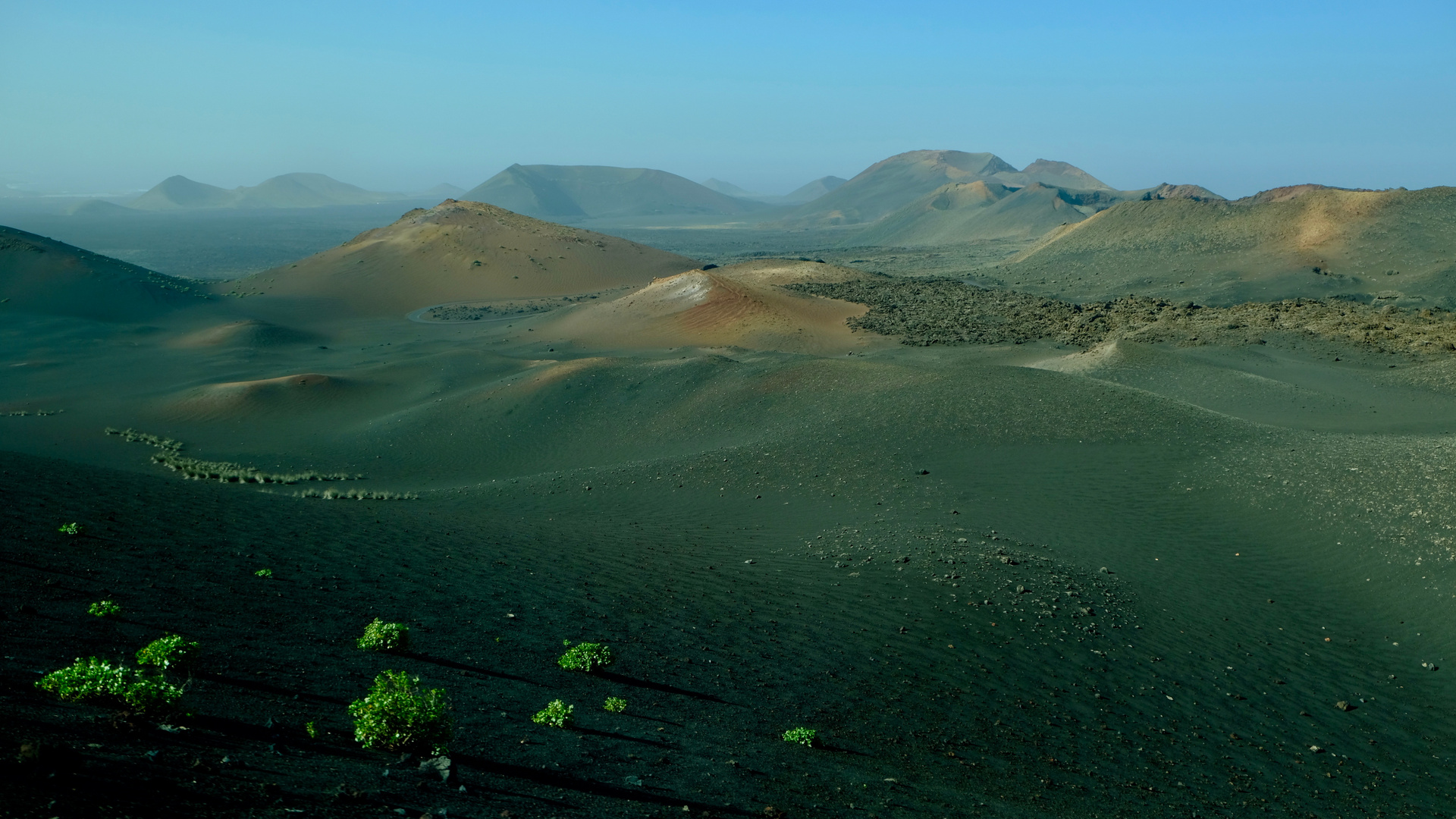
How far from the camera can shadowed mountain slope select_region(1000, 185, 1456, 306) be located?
181 feet

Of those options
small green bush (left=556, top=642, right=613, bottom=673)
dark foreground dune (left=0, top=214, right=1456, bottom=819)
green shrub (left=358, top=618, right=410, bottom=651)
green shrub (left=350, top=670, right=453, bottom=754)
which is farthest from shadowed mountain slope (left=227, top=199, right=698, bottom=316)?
green shrub (left=350, top=670, right=453, bottom=754)

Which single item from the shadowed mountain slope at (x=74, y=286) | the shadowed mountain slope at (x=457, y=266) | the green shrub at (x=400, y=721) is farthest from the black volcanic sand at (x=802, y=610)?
the shadowed mountain slope at (x=457, y=266)

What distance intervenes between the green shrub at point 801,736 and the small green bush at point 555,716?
7.06 feet

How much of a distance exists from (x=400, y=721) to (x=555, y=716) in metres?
1.76

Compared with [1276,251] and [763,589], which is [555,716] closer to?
[763,589]

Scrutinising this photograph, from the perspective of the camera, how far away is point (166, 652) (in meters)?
6.89

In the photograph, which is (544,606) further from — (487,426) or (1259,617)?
(487,426)

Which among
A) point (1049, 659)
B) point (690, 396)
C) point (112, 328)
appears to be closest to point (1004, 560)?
point (1049, 659)

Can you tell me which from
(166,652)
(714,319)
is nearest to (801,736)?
(166,652)

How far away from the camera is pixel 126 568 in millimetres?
Result: 9930

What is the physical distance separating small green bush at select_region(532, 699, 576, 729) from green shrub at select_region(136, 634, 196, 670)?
294 cm

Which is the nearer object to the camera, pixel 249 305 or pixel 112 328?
pixel 112 328

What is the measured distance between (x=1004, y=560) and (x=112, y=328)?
1919 inches

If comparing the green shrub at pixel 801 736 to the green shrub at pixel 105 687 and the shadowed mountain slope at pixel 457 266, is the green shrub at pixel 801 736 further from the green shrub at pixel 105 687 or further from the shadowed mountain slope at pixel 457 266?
the shadowed mountain slope at pixel 457 266
